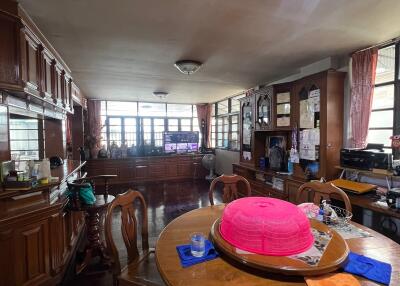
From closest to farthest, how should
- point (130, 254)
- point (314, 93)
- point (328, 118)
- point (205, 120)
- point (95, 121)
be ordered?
point (130, 254)
point (328, 118)
point (314, 93)
point (95, 121)
point (205, 120)

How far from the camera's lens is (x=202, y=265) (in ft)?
3.71

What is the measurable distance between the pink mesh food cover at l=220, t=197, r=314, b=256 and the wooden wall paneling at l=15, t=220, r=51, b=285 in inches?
64.4

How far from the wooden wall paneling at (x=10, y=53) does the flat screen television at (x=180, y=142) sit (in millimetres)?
5091

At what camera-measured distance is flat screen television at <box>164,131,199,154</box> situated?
695cm

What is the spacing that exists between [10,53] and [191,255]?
202 centimetres

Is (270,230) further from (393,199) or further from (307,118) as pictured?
(307,118)

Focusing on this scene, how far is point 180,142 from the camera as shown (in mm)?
7055

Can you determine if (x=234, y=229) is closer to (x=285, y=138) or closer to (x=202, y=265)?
(x=202, y=265)

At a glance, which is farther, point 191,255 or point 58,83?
point 58,83

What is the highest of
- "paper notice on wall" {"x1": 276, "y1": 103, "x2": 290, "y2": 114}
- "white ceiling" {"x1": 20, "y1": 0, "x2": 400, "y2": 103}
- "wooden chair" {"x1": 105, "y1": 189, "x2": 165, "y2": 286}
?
"white ceiling" {"x1": 20, "y1": 0, "x2": 400, "y2": 103}

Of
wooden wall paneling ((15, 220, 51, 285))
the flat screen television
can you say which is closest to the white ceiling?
wooden wall paneling ((15, 220, 51, 285))

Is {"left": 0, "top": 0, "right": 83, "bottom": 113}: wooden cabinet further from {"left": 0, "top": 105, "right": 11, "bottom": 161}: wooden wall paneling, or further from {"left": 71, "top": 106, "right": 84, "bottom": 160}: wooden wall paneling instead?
{"left": 71, "top": 106, "right": 84, "bottom": 160}: wooden wall paneling

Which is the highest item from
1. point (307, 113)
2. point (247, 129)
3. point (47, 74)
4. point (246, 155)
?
point (47, 74)

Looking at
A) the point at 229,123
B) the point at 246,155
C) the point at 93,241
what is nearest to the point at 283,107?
the point at 246,155
